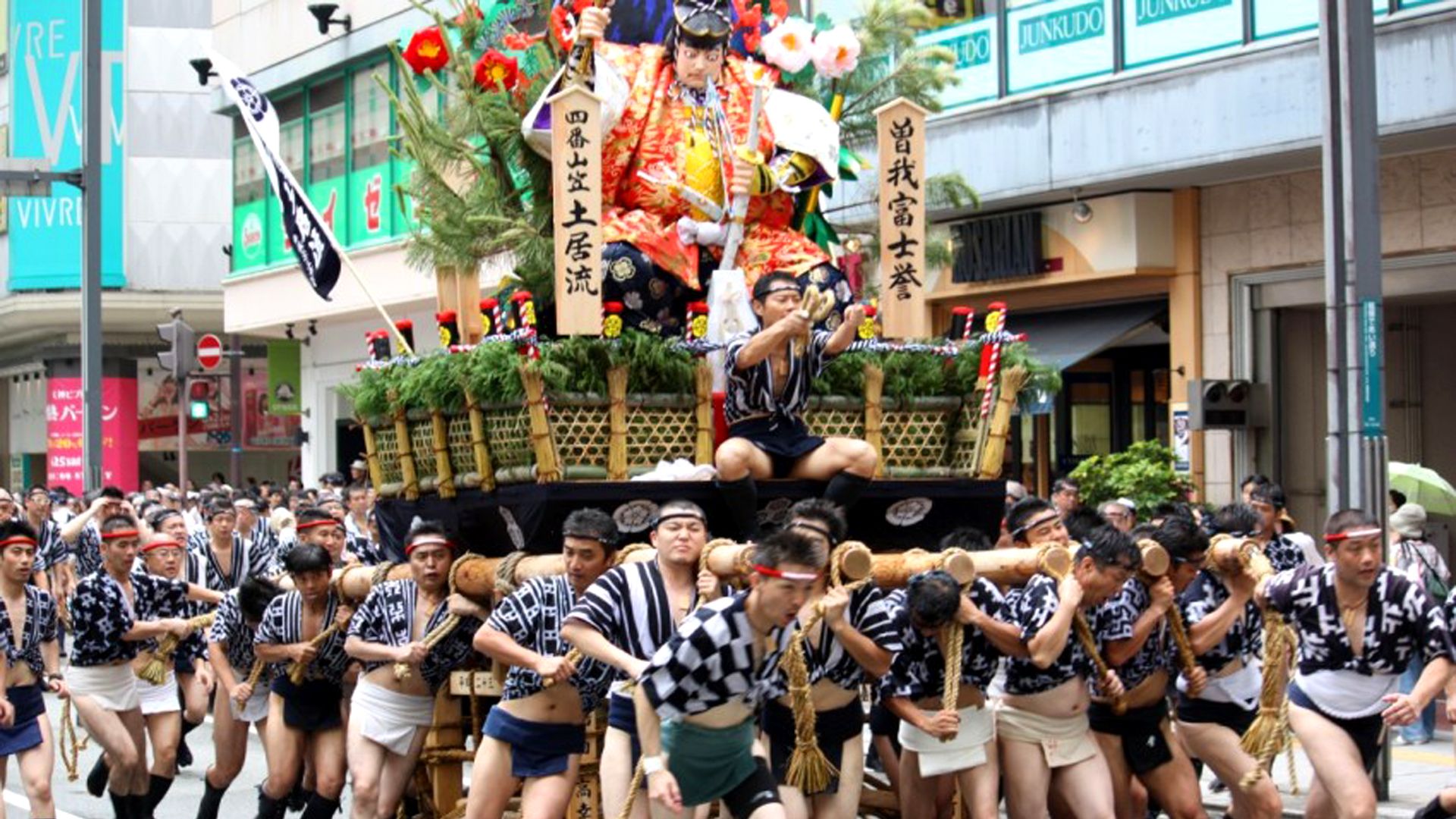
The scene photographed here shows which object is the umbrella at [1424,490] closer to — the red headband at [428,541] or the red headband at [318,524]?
the red headband at [318,524]

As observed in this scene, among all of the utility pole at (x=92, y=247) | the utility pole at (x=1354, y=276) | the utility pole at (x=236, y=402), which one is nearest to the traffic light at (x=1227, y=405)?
the utility pole at (x=1354, y=276)

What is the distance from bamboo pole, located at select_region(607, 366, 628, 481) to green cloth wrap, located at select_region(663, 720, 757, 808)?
79.6 inches

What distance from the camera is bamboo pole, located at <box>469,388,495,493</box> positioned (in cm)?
1026

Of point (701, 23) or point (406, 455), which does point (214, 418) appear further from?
point (701, 23)

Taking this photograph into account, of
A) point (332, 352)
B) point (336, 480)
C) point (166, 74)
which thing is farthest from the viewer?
point (166, 74)

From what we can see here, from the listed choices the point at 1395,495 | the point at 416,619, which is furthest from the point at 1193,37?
the point at 416,619

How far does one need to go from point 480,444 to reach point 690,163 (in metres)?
1.89

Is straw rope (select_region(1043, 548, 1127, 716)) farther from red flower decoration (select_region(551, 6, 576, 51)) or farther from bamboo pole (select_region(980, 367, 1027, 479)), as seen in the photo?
red flower decoration (select_region(551, 6, 576, 51))

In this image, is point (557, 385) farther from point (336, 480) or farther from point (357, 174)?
point (357, 174)

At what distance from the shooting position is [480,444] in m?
10.3

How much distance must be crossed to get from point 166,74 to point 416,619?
1191 inches

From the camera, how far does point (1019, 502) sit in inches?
421

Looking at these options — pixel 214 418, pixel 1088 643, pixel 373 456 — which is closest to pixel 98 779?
pixel 373 456

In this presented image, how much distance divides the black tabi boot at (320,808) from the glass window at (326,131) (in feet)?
65.1
